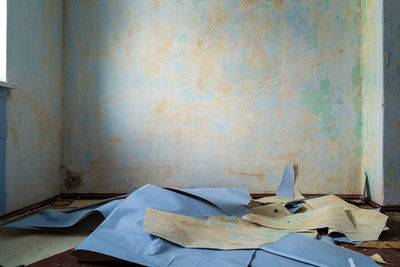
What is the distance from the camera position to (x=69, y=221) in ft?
6.38

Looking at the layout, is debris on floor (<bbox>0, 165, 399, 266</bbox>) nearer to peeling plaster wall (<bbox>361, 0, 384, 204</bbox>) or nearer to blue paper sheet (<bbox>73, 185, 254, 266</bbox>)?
blue paper sheet (<bbox>73, 185, 254, 266</bbox>)

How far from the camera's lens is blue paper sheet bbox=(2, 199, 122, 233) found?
1.89 metres

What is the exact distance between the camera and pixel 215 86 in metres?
3.17

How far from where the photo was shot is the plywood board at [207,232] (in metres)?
1.55

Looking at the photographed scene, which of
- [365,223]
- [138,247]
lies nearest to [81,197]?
[138,247]

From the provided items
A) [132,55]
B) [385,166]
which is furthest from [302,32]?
[132,55]

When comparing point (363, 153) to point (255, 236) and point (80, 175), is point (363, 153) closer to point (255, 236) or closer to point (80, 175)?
point (255, 236)

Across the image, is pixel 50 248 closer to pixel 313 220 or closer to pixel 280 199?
pixel 313 220

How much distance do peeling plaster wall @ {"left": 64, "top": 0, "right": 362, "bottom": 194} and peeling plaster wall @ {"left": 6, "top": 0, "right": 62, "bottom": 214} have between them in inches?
6.9

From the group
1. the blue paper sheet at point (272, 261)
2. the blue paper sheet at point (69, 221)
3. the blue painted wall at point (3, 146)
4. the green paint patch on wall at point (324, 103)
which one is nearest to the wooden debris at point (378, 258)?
the blue paper sheet at point (272, 261)

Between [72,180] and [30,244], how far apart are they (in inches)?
58.4

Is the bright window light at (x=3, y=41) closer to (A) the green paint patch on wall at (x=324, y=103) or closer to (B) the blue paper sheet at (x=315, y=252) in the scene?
(B) the blue paper sheet at (x=315, y=252)

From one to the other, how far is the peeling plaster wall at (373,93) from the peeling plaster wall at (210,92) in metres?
0.10

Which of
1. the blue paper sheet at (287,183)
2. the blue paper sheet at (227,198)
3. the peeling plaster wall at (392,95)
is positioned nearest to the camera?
the blue paper sheet at (227,198)
